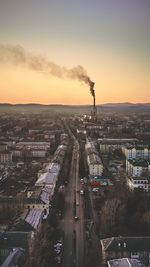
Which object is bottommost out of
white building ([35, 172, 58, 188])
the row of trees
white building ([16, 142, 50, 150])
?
the row of trees

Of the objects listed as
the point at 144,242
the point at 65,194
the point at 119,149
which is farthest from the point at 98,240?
the point at 119,149

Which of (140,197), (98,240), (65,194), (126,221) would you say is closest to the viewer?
(98,240)

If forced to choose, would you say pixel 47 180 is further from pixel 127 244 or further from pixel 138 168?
pixel 127 244

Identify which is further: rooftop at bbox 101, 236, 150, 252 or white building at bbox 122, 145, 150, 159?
white building at bbox 122, 145, 150, 159

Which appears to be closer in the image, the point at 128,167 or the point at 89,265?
the point at 89,265

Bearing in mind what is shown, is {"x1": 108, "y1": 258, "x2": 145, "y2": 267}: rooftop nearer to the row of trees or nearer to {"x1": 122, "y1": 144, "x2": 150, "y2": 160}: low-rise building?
the row of trees

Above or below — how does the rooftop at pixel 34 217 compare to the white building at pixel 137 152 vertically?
below

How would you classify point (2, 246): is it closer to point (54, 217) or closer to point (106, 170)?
point (54, 217)

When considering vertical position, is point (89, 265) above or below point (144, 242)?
below

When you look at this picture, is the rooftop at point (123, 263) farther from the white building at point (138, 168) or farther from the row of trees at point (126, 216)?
the white building at point (138, 168)

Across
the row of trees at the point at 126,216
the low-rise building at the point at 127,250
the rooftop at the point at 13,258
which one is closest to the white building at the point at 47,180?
the row of trees at the point at 126,216

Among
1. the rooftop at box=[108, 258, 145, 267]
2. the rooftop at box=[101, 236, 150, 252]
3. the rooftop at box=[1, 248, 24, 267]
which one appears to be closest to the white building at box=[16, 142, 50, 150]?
the rooftop at box=[1, 248, 24, 267]
